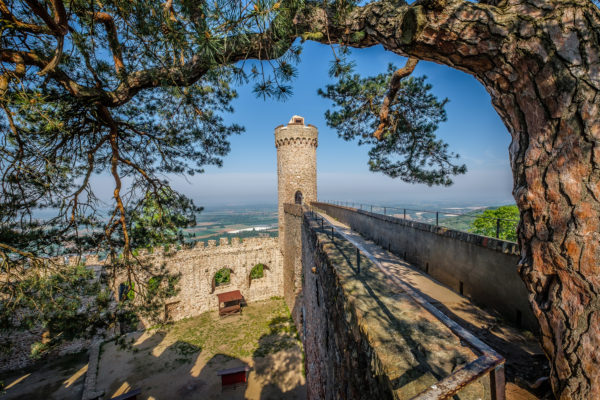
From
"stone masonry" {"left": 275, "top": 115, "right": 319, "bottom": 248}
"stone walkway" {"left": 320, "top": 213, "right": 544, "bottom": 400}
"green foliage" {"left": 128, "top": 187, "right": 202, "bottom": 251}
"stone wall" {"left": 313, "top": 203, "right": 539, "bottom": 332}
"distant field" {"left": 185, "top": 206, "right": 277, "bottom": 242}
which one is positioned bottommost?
"distant field" {"left": 185, "top": 206, "right": 277, "bottom": 242}

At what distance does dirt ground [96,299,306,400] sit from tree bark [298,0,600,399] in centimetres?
1023

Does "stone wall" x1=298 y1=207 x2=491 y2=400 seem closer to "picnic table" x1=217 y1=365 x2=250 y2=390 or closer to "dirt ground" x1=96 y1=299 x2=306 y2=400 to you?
"picnic table" x1=217 y1=365 x2=250 y2=390

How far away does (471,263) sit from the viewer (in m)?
4.42

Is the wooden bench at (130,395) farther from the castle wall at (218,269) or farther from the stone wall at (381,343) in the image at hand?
the stone wall at (381,343)

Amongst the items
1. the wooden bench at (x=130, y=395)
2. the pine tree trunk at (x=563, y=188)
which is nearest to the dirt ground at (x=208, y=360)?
the wooden bench at (x=130, y=395)

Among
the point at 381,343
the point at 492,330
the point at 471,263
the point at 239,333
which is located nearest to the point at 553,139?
the point at 381,343

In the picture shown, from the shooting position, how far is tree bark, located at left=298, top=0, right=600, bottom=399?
5.63 ft

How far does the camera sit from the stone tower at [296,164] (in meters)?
19.4

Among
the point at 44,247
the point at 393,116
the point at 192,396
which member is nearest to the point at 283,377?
the point at 192,396

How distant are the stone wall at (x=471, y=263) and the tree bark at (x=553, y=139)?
1757mm

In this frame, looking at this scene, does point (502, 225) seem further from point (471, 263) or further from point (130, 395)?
point (130, 395)

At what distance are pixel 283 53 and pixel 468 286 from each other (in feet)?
16.8

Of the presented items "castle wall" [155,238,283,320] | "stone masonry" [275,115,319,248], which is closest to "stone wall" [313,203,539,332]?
"stone masonry" [275,115,319,248]

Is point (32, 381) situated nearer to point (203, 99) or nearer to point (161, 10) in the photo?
point (203, 99)
